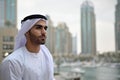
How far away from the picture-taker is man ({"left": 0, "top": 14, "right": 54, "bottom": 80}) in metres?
0.88

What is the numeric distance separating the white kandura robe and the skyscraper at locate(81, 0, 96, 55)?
55884 mm

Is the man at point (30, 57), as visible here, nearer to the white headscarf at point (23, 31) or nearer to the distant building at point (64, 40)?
the white headscarf at point (23, 31)

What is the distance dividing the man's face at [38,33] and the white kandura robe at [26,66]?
0.16ft

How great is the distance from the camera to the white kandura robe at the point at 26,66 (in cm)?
88

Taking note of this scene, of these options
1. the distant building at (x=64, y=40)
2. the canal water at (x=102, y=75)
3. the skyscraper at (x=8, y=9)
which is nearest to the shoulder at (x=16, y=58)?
the skyscraper at (x=8, y=9)

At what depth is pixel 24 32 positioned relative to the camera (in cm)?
97

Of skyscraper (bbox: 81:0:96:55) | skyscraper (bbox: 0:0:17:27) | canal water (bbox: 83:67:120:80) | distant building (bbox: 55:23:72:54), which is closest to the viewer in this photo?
skyscraper (bbox: 0:0:17:27)

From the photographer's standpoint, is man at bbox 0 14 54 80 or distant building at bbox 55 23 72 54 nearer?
man at bbox 0 14 54 80

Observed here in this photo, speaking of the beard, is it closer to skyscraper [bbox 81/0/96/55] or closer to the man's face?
the man's face

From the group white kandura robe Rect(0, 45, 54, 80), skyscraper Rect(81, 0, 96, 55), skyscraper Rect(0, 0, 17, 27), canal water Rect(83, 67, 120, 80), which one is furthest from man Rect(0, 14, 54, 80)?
skyscraper Rect(81, 0, 96, 55)

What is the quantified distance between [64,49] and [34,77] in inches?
2121

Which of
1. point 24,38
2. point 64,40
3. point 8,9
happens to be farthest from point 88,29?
point 24,38

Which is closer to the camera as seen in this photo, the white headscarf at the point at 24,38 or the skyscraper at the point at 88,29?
the white headscarf at the point at 24,38

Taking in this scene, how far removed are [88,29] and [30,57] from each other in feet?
217
